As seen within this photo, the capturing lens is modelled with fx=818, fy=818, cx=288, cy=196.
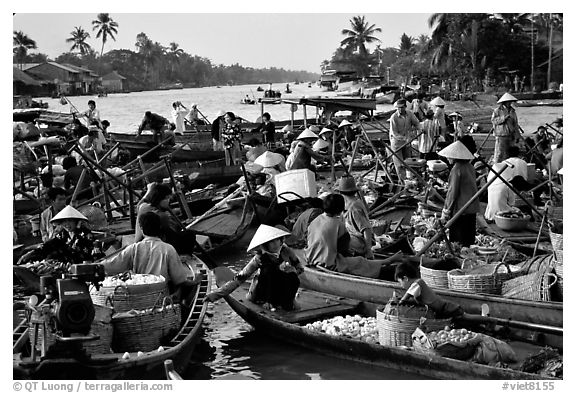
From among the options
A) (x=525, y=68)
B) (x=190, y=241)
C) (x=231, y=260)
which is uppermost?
(x=525, y=68)

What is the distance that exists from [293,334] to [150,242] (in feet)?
4.53

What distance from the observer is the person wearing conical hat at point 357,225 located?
7566 mm

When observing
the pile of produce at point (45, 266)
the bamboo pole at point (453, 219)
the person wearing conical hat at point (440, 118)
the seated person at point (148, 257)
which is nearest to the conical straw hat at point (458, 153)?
the bamboo pole at point (453, 219)

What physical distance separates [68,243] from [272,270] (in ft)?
5.66

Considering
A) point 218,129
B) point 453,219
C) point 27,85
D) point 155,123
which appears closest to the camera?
point 453,219

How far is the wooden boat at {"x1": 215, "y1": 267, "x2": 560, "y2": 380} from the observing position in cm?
546

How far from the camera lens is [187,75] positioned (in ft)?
266

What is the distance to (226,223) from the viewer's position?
34.7 ft

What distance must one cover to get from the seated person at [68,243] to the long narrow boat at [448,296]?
199 cm

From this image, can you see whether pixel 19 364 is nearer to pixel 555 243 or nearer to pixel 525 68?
pixel 555 243

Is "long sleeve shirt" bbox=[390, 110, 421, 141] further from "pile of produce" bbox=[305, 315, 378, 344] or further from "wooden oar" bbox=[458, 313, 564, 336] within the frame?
"wooden oar" bbox=[458, 313, 564, 336]

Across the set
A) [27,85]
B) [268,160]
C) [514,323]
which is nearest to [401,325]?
[514,323]

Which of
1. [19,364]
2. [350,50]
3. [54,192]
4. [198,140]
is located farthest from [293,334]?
[350,50]

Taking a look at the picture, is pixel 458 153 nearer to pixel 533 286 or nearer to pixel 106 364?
pixel 533 286
